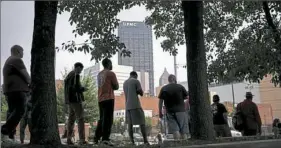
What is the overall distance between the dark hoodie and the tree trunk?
201 cm

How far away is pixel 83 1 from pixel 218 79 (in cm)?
566

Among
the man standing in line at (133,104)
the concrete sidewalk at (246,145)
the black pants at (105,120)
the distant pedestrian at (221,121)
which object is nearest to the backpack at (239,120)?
the distant pedestrian at (221,121)

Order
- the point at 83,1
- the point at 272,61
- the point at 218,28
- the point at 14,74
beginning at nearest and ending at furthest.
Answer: the point at 14,74
the point at 83,1
the point at 272,61
the point at 218,28

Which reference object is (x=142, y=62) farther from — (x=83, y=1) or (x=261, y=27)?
(x=261, y=27)

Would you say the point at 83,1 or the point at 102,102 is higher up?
the point at 83,1

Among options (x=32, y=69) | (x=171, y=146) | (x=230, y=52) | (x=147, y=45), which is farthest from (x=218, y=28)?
(x=32, y=69)

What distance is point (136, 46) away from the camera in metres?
8.13

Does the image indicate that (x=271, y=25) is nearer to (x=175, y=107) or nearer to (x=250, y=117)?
(x=250, y=117)

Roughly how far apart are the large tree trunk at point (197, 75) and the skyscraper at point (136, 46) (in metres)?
1.25

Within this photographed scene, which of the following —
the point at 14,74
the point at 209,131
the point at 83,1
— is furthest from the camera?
the point at 83,1

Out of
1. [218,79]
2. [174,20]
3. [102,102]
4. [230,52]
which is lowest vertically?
[102,102]

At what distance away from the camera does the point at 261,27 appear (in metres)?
11.6

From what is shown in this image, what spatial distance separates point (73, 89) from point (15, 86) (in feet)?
4.47

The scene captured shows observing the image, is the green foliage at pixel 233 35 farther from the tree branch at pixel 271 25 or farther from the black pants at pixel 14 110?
the black pants at pixel 14 110
